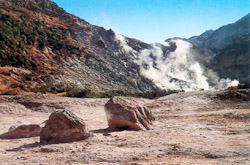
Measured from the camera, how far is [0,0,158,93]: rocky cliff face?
23625mm

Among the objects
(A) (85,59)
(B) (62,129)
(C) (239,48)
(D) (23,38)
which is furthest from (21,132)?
(C) (239,48)

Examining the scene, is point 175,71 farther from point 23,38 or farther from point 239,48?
point 23,38

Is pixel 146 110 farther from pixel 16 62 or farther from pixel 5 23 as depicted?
pixel 5 23

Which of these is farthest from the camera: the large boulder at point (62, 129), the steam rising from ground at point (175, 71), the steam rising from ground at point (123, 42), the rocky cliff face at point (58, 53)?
the steam rising from ground at point (123, 42)

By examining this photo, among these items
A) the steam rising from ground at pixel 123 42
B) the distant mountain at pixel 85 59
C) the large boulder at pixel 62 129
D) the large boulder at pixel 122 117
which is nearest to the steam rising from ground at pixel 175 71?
the distant mountain at pixel 85 59

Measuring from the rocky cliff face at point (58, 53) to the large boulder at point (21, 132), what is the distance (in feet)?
43.6

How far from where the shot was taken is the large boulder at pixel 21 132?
6.32 m

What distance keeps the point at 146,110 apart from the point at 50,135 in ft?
15.4

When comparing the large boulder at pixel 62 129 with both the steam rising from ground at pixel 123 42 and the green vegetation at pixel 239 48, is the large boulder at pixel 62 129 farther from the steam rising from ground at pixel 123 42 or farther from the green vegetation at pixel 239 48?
the green vegetation at pixel 239 48

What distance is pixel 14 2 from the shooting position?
38.8 metres

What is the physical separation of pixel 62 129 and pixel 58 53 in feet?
90.2

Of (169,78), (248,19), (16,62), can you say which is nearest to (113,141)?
(16,62)

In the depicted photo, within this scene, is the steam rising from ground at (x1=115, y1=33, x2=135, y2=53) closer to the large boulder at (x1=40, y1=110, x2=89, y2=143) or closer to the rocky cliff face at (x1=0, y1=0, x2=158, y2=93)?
the rocky cliff face at (x1=0, y1=0, x2=158, y2=93)

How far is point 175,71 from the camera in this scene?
4366 cm
